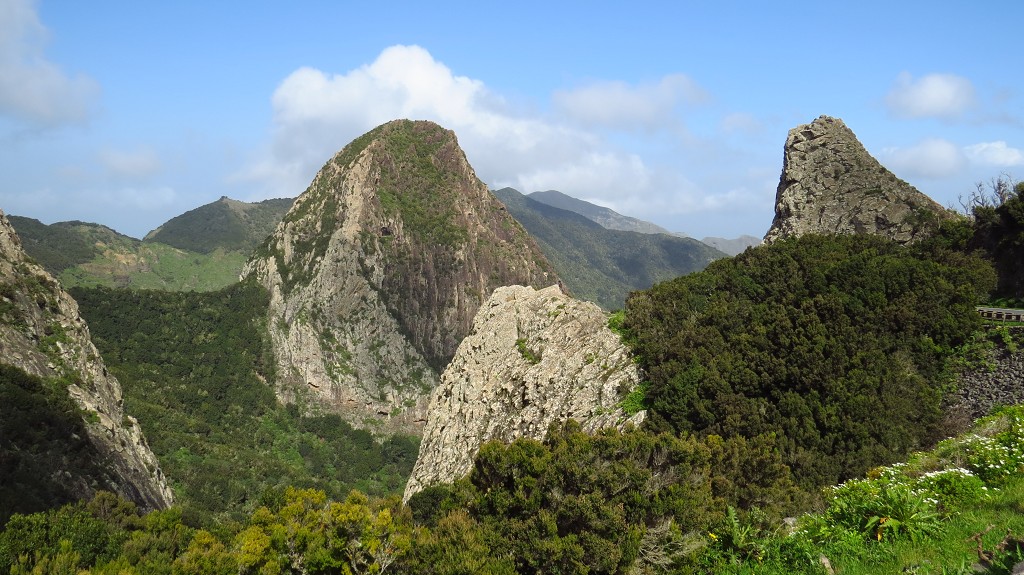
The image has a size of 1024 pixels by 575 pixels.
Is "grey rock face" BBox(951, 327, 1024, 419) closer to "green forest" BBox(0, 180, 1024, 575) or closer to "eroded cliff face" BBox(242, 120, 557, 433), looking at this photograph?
"green forest" BBox(0, 180, 1024, 575)

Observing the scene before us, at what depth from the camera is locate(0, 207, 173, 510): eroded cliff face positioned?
45875 mm

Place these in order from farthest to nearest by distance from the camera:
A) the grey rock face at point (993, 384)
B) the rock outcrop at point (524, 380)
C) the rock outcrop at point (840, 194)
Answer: the rock outcrop at point (840, 194) < the rock outcrop at point (524, 380) < the grey rock face at point (993, 384)

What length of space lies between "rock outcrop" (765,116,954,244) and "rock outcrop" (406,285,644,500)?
21523 millimetres

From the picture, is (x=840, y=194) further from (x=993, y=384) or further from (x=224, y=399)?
(x=224, y=399)

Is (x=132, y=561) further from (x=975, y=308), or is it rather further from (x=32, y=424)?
(x=975, y=308)

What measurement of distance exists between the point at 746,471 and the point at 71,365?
5840cm

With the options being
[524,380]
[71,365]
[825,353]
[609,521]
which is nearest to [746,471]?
[609,521]

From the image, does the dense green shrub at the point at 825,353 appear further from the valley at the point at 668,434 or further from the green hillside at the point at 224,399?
the green hillside at the point at 224,399

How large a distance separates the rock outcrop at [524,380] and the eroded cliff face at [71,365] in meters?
23.0

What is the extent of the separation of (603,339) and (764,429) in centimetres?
1359

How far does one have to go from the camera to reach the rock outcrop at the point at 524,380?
1377 inches

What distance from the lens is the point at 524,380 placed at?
3919 cm

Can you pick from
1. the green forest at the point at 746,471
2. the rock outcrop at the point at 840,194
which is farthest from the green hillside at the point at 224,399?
the rock outcrop at the point at 840,194

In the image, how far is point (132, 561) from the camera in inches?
813
